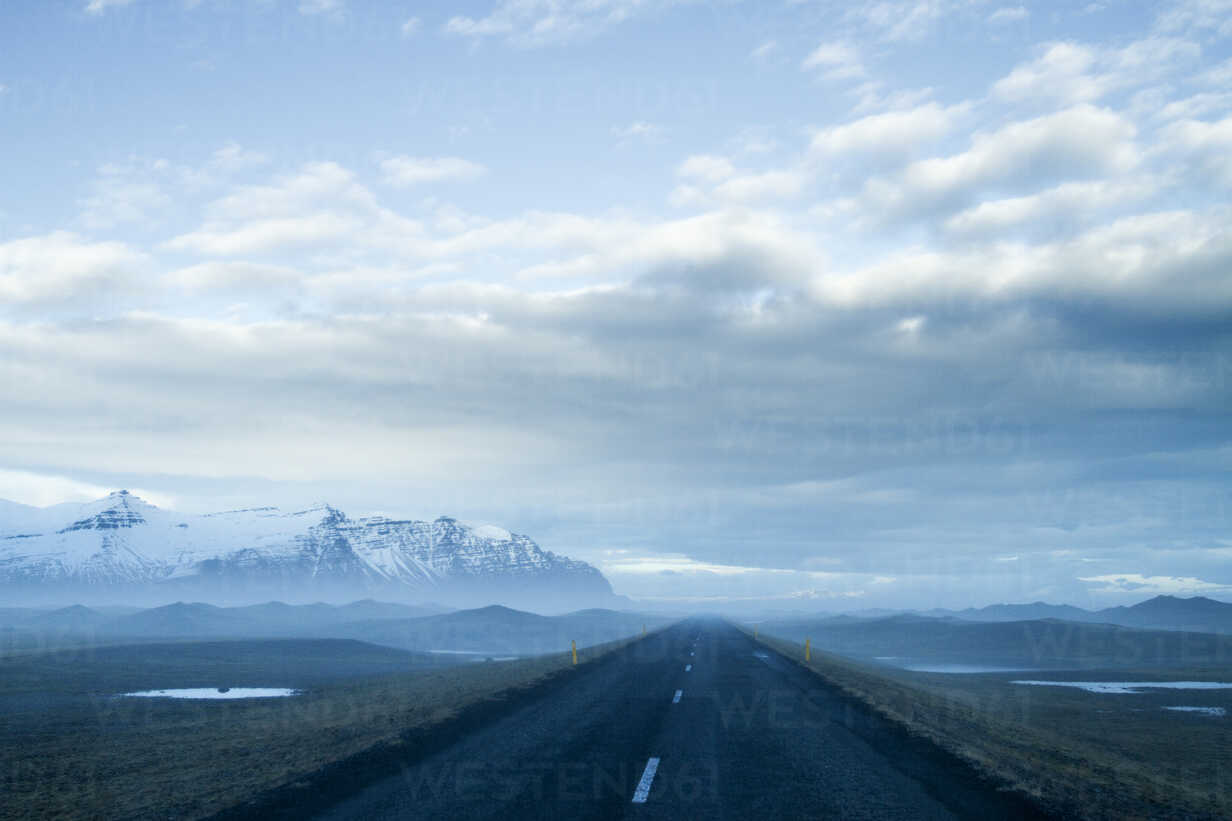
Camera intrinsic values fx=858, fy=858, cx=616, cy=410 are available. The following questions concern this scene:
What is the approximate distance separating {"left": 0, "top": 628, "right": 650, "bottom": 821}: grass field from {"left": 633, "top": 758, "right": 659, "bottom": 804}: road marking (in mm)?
5049

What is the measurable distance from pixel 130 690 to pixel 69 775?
88.4 ft

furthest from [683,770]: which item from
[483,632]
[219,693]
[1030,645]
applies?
[483,632]

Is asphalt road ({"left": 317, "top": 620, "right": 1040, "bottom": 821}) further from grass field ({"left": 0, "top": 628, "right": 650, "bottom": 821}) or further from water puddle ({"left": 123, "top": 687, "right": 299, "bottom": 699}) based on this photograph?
water puddle ({"left": 123, "top": 687, "right": 299, "bottom": 699})

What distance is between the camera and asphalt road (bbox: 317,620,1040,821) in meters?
10.8

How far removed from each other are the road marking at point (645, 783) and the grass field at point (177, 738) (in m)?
5.05

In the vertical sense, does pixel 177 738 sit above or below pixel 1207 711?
above

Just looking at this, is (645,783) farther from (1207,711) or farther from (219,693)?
(1207,711)

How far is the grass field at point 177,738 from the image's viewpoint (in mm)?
12250

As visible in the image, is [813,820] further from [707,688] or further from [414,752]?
[707,688]

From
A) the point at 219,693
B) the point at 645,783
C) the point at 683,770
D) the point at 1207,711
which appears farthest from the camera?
the point at 219,693

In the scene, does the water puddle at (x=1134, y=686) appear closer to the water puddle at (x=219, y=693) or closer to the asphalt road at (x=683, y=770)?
the asphalt road at (x=683, y=770)

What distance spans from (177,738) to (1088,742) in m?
22.8

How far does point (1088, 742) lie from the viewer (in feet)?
74.8

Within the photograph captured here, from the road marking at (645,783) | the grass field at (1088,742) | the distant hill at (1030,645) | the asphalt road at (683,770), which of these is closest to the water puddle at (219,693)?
the asphalt road at (683,770)
